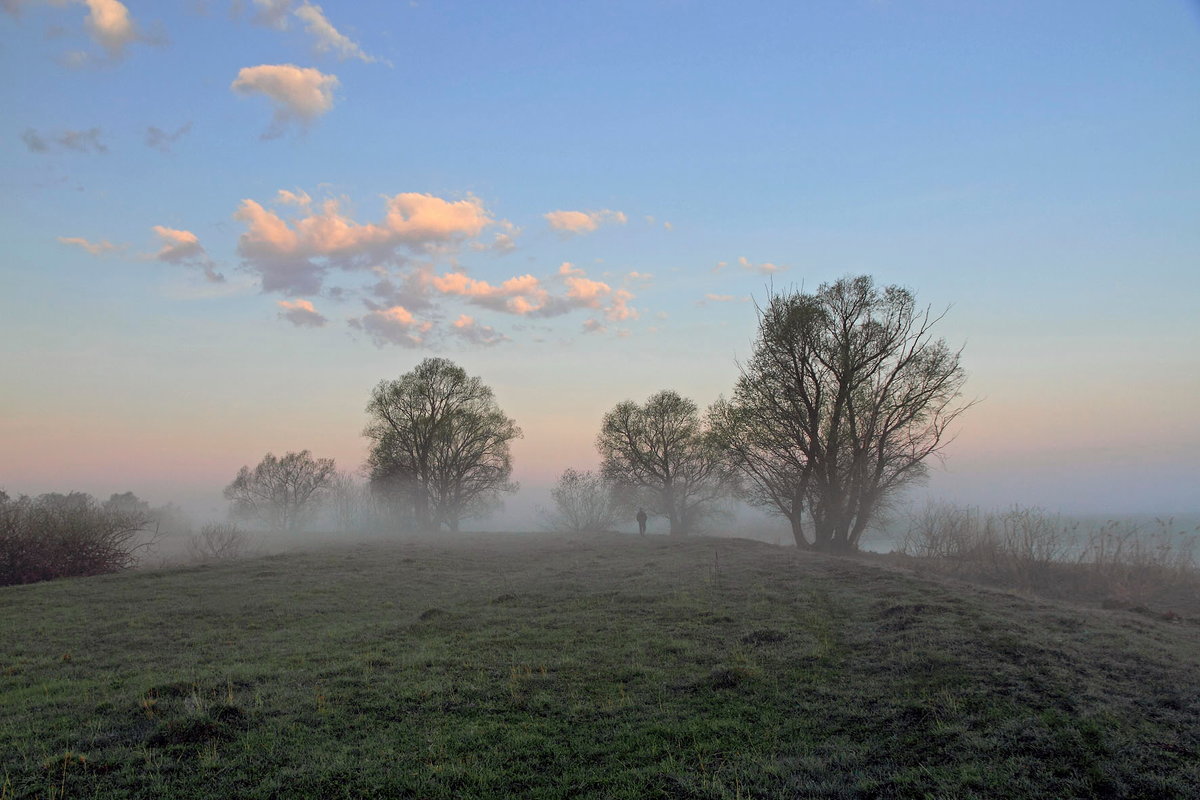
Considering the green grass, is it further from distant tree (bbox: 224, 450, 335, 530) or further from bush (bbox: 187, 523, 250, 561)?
distant tree (bbox: 224, 450, 335, 530)

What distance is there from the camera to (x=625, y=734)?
649 cm

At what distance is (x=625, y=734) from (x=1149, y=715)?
5.58 m

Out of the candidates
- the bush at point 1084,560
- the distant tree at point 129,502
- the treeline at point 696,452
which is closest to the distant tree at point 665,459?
the treeline at point 696,452

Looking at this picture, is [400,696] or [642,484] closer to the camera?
[400,696]

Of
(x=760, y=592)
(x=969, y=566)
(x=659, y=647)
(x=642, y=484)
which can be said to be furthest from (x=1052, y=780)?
(x=642, y=484)

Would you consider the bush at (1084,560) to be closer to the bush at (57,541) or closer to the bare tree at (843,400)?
the bare tree at (843,400)

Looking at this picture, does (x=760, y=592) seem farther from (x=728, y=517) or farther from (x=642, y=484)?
(x=728, y=517)

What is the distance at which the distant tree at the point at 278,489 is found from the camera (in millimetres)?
70375

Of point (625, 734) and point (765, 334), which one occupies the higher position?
point (765, 334)

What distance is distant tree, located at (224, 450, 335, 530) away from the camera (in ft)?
231

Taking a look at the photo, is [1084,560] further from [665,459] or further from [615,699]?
[665,459]

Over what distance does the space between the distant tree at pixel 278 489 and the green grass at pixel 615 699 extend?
60550mm

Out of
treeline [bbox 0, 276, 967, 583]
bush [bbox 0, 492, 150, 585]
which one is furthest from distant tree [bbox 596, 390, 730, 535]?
bush [bbox 0, 492, 150, 585]

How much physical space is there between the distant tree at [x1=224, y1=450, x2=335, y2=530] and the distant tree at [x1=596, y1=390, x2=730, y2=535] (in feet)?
141
